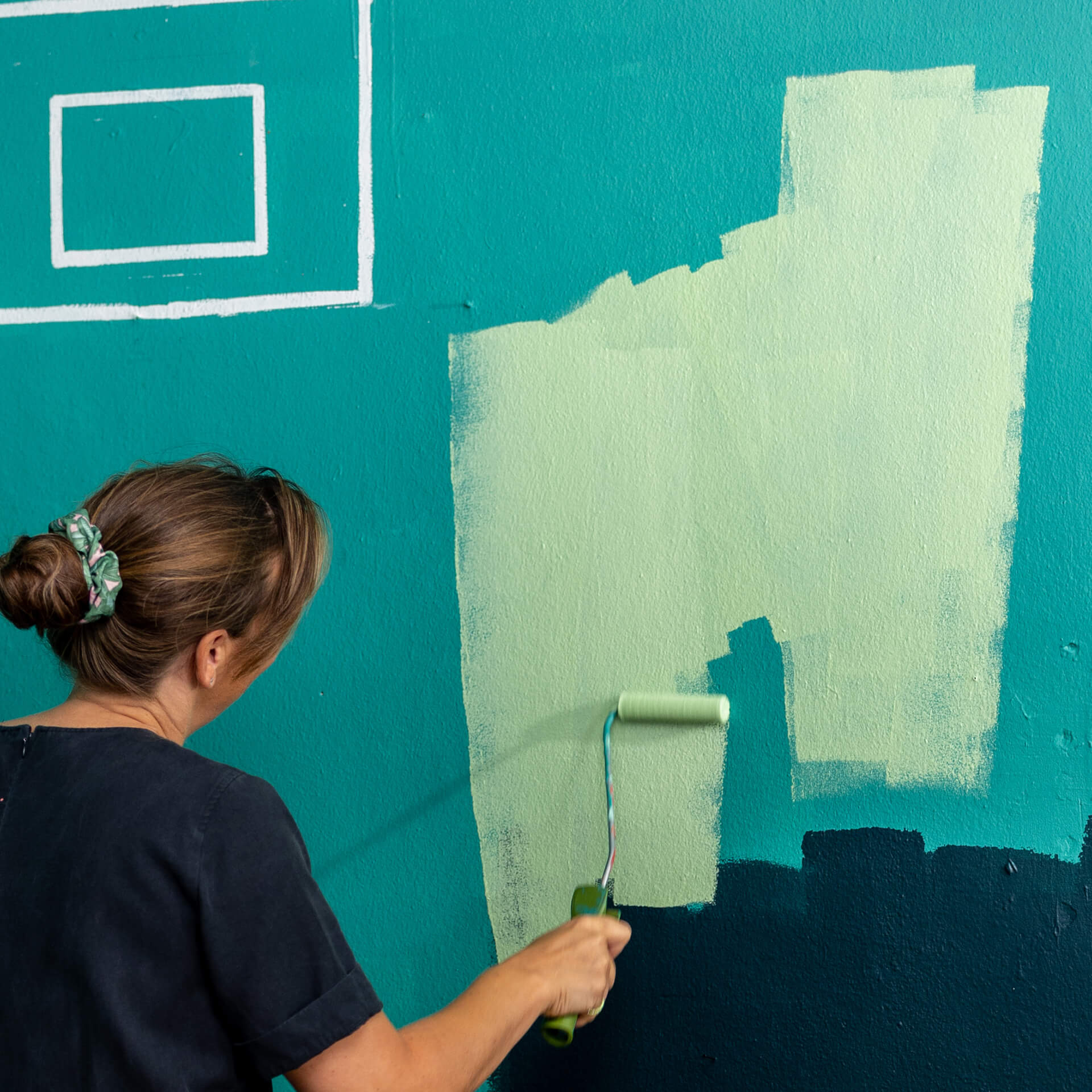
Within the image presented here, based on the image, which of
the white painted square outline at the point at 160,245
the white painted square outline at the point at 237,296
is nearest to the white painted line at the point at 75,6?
the white painted square outline at the point at 237,296

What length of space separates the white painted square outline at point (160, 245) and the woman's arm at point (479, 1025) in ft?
2.98

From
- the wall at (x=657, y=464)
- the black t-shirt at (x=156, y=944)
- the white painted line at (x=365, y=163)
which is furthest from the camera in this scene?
the white painted line at (x=365, y=163)

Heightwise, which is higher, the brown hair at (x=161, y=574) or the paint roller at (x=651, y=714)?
the brown hair at (x=161, y=574)

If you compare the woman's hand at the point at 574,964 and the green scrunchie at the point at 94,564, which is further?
the woman's hand at the point at 574,964

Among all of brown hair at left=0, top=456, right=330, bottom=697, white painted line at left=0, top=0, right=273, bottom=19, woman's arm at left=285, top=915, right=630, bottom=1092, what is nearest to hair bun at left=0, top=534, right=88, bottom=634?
brown hair at left=0, top=456, right=330, bottom=697

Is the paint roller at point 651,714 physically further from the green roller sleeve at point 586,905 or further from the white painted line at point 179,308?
the white painted line at point 179,308

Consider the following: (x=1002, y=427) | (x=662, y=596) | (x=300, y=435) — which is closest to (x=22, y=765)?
(x=300, y=435)

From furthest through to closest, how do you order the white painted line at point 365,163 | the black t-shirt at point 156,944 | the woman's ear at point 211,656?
the white painted line at point 365,163, the woman's ear at point 211,656, the black t-shirt at point 156,944

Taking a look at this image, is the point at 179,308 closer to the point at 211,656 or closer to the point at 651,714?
the point at 211,656

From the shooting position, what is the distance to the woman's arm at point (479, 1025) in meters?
0.69

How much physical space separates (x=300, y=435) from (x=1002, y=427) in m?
0.85

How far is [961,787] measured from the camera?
3.48 ft

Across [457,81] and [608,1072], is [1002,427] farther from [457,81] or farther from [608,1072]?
[608,1072]

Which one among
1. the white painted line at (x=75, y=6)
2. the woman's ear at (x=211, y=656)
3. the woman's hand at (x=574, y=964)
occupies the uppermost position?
the white painted line at (x=75, y=6)
